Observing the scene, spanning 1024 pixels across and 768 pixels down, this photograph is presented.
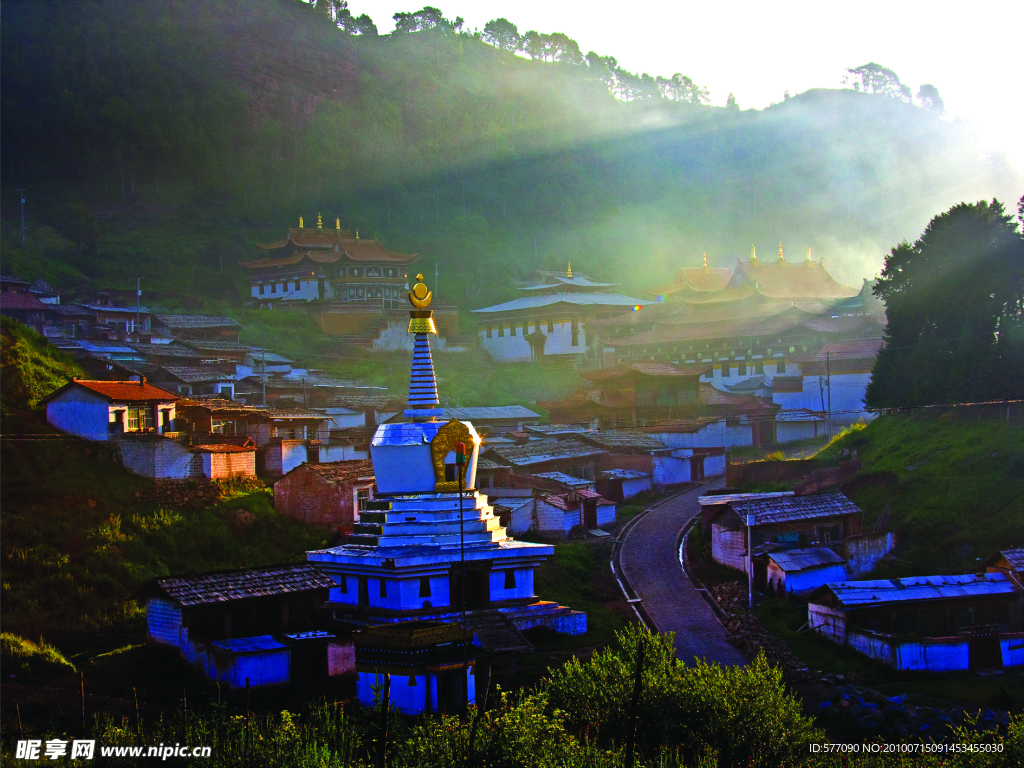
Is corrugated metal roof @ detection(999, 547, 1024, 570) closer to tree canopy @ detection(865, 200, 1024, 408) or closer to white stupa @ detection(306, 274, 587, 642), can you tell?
tree canopy @ detection(865, 200, 1024, 408)

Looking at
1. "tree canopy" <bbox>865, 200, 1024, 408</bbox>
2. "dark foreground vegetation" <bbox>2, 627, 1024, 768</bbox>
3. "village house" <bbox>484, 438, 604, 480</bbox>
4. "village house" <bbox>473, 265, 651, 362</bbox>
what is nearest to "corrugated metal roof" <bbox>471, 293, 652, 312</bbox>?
"village house" <bbox>473, 265, 651, 362</bbox>

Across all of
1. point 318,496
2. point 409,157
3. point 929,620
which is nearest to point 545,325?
point 318,496

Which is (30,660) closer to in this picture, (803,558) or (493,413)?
(803,558)

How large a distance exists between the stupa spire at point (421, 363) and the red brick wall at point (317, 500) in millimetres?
4845

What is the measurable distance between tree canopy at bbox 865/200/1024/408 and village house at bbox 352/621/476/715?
19939 mm

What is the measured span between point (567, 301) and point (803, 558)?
39438 mm

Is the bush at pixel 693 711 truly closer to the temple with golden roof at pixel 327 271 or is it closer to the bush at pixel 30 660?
the bush at pixel 30 660

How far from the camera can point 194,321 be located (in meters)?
51.1

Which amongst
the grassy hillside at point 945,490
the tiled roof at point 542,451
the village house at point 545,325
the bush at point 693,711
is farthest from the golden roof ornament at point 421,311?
the village house at point 545,325

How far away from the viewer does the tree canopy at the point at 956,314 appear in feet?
97.9

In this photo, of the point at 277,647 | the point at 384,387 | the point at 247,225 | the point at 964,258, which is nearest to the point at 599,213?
the point at 247,225

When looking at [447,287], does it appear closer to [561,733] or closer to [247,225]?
[247,225]

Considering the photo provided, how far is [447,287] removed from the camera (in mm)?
79875

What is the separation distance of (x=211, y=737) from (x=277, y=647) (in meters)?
5.02
